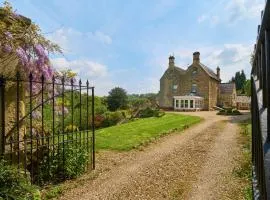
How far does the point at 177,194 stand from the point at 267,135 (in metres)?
5.58

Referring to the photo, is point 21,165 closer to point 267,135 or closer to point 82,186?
point 82,186

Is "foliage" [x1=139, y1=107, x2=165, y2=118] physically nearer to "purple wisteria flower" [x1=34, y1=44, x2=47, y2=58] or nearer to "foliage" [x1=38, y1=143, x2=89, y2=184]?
"foliage" [x1=38, y1=143, x2=89, y2=184]

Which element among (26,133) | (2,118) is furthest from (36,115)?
(2,118)

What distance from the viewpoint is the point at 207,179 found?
776 cm

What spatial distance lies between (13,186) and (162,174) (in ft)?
13.9

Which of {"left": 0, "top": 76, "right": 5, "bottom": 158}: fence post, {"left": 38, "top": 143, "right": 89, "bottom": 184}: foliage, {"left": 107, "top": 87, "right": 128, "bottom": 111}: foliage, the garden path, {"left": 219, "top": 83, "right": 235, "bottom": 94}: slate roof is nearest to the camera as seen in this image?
{"left": 0, "top": 76, "right": 5, "bottom": 158}: fence post

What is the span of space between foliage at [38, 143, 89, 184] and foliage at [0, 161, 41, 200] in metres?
1.85

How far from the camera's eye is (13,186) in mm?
4887

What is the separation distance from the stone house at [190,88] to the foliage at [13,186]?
42.7 m

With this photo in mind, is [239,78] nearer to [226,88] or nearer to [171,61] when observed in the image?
[226,88]

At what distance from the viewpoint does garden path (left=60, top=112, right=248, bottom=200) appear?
659 cm

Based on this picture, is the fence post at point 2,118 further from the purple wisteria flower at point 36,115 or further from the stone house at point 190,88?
the stone house at point 190,88

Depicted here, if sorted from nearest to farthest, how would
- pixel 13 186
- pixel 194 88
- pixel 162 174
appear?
1. pixel 13 186
2. pixel 162 174
3. pixel 194 88

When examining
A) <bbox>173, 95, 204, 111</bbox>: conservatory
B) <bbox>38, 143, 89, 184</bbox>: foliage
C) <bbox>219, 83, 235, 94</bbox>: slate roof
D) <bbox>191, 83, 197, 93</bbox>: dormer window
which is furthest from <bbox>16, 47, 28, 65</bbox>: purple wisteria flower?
<bbox>219, 83, 235, 94</bbox>: slate roof
